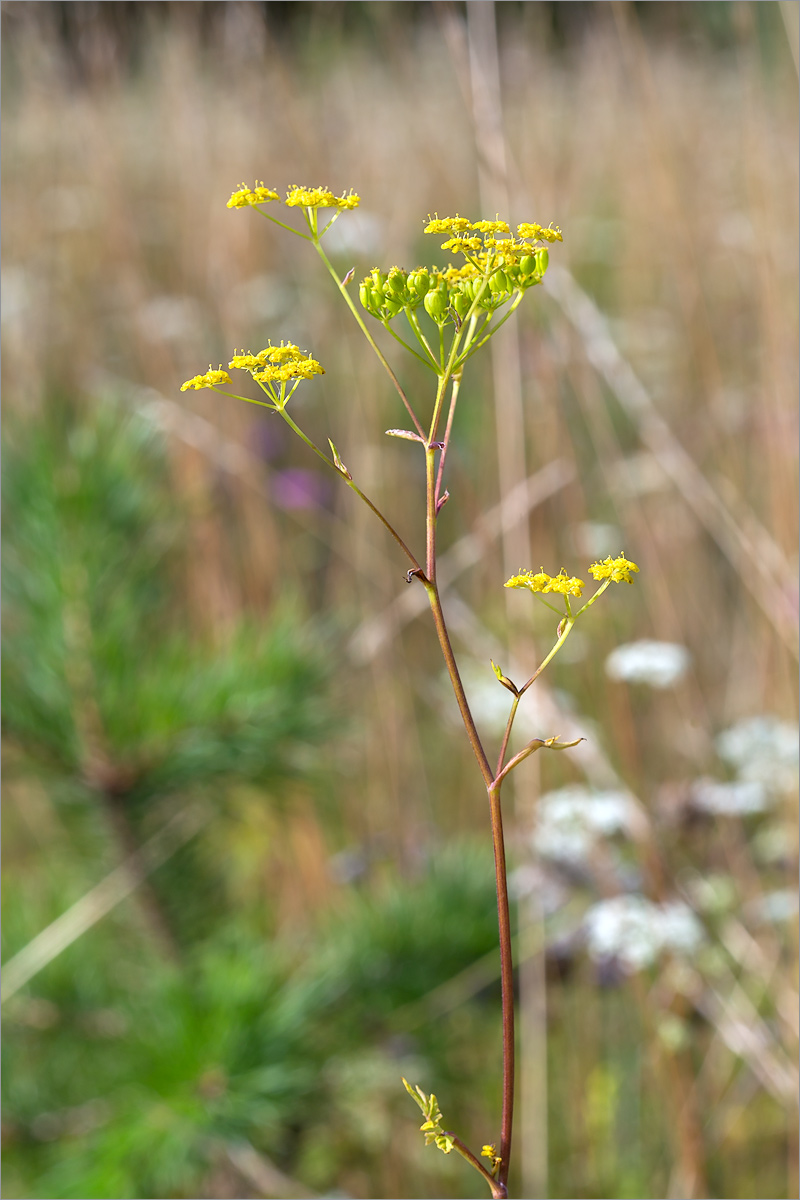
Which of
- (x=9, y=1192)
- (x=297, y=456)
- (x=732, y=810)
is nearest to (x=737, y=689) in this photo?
(x=732, y=810)

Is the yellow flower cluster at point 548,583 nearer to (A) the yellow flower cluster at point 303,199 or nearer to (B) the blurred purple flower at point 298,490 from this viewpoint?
(A) the yellow flower cluster at point 303,199

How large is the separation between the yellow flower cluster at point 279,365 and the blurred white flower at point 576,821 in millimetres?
465

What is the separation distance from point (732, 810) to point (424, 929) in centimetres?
23

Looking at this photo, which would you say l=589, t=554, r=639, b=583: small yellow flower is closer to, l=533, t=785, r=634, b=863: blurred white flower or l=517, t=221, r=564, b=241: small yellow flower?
l=517, t=221, r=564, b=241: small yellow flower

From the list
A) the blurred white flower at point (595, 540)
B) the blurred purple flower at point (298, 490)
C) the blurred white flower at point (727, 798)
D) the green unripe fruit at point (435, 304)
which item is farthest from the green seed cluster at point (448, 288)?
the blurred purple flower at point (298, 490)

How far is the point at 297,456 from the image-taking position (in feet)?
4.30

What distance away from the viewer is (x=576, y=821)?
690 mm

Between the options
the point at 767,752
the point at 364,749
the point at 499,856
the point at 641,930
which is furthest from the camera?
the point at 364,749

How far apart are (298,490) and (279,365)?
854 millimetres

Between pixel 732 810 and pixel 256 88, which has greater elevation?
pixel 256 88

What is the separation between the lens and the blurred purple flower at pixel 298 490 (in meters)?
1.02

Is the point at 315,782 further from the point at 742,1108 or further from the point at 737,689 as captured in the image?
the point at 737,689

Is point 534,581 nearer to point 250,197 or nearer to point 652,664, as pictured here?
point 250,197

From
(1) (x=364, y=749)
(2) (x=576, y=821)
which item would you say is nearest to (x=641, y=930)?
(2) (x=576, y=821)
